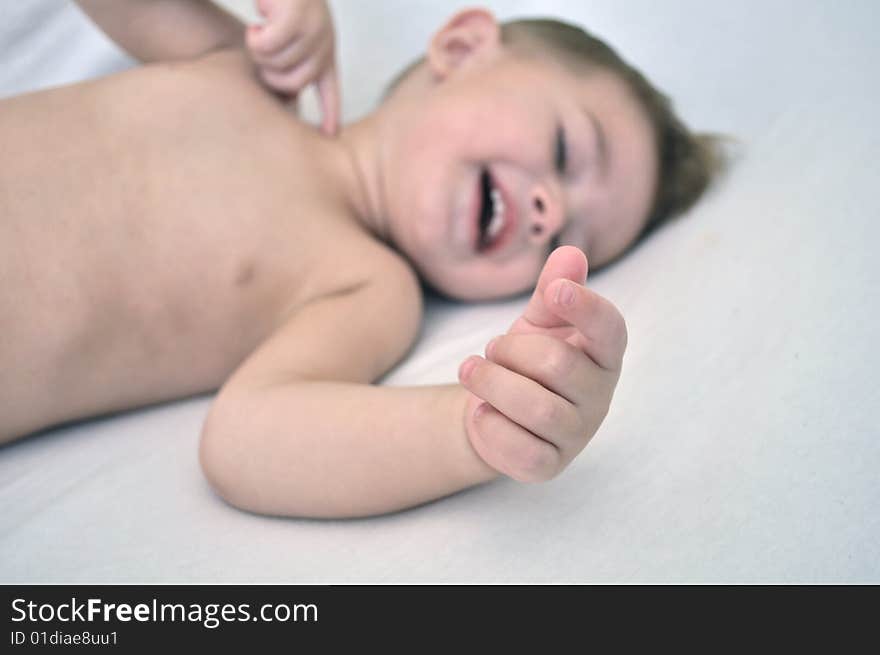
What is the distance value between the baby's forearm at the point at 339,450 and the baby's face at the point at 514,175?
36 centimetres

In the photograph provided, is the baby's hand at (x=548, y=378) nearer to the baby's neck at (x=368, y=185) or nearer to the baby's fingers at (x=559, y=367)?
the baby's fingers at (x=559, y=367)

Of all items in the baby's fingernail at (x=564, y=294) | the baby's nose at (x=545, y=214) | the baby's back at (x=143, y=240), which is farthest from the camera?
the baby's nose at (x=545, y=214)

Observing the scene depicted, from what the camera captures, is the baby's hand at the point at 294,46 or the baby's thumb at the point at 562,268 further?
the baby's hand at the point at 294,46

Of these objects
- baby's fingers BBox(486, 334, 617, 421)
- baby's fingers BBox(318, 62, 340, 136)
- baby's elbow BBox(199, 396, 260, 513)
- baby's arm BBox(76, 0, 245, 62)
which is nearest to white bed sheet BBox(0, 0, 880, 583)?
baby's elbow BBox(199, 396, 260, 513)

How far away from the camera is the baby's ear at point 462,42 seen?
124 cm

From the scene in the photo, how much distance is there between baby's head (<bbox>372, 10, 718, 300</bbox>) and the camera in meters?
1.09

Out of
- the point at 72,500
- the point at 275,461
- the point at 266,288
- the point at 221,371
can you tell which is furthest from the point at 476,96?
the point at 72,500

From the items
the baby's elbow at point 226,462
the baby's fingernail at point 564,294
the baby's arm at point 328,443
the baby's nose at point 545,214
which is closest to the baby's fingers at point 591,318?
the baby's fingernail at point 564,294

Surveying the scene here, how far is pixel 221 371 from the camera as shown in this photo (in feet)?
3.39

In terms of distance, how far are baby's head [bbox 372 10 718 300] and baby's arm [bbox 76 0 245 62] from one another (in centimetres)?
29
